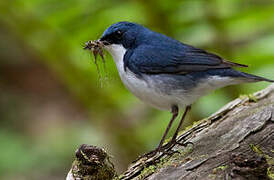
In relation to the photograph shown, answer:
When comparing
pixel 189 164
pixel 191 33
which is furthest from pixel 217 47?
pixel 189 164

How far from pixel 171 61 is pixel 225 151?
1.00 meters

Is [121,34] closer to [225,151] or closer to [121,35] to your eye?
[121,35]

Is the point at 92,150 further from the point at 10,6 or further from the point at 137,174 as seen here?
the point at 10,6

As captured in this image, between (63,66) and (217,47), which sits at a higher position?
(63,66)

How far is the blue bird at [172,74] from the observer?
3.77 meters

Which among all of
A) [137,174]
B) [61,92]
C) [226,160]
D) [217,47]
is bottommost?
[226,160]

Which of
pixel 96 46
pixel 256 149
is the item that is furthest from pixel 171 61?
pixel 256 149

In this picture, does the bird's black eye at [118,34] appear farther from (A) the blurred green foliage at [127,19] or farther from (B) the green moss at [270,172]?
(B) the green moss at [270,172]

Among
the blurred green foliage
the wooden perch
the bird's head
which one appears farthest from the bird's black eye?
the wooden perch

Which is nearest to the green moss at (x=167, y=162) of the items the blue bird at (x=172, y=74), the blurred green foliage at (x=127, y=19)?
the blue bird at (x=172, y=74)

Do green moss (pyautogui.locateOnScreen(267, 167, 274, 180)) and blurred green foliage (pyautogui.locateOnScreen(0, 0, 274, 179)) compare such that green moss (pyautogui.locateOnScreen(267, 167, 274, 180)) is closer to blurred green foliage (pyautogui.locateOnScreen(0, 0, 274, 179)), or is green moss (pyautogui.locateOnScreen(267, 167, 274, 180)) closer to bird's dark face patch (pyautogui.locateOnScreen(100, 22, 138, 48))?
bird's dark face patch (pyautogui.locateOnScreen(100, 22, 138, 48))

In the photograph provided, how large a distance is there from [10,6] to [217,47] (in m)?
2.28

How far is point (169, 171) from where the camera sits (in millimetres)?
3189

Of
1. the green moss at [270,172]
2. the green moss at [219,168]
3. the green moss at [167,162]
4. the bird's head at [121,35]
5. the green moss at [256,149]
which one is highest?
the bird's head at [121,35]
